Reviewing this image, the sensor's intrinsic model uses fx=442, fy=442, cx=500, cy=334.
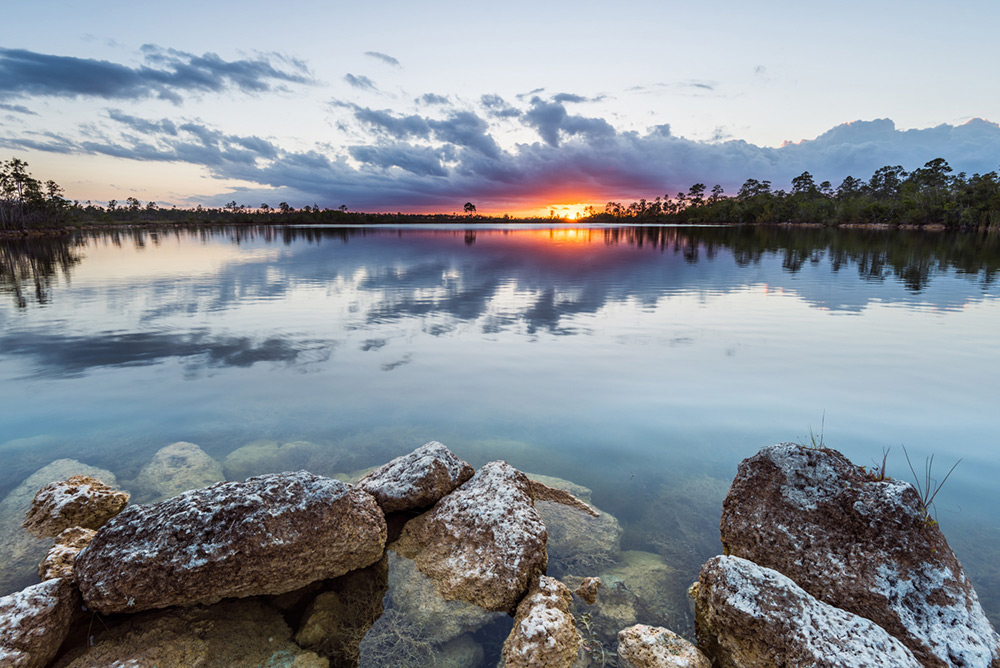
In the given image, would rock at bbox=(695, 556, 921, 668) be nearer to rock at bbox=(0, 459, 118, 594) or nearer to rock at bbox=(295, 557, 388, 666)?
rock at bbox=(295, 557, 388, 666)

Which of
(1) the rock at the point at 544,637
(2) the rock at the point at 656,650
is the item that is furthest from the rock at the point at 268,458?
(2) the rock at the point at 656,650

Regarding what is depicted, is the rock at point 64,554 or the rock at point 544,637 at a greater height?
the rock at point 64,554

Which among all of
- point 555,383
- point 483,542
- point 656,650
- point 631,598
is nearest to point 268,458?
point 483,542

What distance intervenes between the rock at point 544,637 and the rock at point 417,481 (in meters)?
2.13

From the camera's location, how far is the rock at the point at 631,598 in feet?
15.5

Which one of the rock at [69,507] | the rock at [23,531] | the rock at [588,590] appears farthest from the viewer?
the rock at [69,507]

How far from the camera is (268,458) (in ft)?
26.8

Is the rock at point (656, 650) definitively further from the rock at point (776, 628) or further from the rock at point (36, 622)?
the rock at point (36, 622)

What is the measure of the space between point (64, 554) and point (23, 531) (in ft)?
4.83

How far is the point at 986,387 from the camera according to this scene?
11.3 m

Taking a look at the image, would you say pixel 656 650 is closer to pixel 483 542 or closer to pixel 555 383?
pixel 483 542

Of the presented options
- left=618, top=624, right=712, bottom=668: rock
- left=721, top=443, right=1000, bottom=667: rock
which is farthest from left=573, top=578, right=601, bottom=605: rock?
left=721, top=443, right=1000, bottom=667: rock

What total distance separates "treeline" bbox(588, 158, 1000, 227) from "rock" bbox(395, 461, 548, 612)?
129 meters

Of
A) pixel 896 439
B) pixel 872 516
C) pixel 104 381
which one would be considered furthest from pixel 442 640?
pixel 104 381
